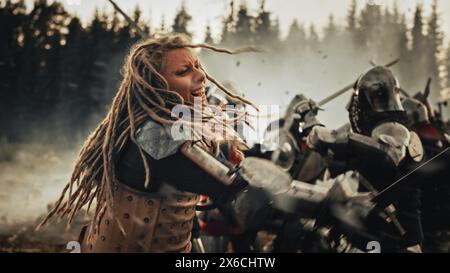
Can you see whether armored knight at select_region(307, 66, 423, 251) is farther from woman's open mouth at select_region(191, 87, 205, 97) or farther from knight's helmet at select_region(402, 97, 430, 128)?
woman's open mouth at select_region(191, 87, 205, 97)

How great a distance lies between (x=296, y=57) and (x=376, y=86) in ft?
25.0

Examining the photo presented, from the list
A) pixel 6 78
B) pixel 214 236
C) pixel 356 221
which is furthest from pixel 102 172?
pixel 6 78

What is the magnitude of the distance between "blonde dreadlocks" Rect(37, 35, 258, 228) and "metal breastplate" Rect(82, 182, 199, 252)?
53 millimetres

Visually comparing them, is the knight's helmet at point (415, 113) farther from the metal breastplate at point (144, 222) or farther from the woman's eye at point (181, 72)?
the metal breastplate at point (144, 222)

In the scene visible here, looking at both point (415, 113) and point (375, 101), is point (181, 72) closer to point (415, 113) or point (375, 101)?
point (375, 101)

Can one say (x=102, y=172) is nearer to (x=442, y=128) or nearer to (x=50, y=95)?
(x=442, y=128)

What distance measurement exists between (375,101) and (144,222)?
2.07 metres

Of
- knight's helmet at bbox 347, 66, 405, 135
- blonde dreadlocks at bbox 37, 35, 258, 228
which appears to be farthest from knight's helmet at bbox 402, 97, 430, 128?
blonde dreadlocks at bbox 37, 35, 258, 228

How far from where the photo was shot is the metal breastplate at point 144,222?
1674 millimetres

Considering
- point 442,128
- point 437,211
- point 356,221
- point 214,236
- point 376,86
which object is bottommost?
point 214,236

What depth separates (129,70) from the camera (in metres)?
1.93

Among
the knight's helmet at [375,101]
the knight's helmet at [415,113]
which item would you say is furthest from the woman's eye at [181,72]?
the knight's helmet at [415,113]

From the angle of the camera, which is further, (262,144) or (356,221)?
(262,144)

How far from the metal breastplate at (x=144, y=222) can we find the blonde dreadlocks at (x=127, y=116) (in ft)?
0.17
